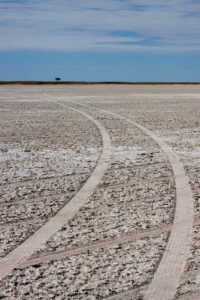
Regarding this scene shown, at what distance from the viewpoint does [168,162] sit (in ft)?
20.0

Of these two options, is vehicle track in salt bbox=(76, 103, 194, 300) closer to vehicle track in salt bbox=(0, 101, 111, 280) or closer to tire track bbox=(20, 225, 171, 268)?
tire track bbox=(20, 225, 171, 268)

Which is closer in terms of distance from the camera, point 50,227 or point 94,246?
point 94,246

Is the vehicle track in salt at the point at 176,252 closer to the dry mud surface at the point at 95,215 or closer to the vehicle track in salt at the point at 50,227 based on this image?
the dry mud surface at the point at 95,215

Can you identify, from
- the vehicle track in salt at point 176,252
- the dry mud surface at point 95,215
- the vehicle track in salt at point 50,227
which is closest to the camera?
the vehicle track in salt at point 176,252

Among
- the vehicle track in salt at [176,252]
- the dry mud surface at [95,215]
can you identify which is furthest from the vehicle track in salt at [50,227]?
the vehicle track in salt at [176,252]

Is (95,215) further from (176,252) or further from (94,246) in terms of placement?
(176,252)

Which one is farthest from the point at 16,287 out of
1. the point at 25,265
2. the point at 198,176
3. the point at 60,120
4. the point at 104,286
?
the point at 60,120

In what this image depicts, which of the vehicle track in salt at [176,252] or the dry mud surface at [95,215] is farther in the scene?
the dry mud surface at [95,215]

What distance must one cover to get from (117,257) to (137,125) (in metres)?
7.57

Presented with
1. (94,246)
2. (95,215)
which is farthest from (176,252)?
(95,215)

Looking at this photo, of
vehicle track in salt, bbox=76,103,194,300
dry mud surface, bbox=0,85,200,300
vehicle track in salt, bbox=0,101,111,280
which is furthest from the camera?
vehicle track in salt, bbox=0,101,111,280

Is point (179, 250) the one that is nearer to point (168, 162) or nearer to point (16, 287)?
point (16, 287)

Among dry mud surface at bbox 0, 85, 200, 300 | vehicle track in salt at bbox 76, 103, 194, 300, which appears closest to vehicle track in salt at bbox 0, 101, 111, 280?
dry mud surface at bbox 0, 85, 200, 300

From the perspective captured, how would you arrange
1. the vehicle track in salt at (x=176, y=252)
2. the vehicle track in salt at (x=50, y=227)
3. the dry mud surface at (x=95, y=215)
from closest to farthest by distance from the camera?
the vehicle track in salt at (x=176, y=252)
the dry mud surface at (x=95, y=215)
the vehicle track in salt at (x=50, y=227)
